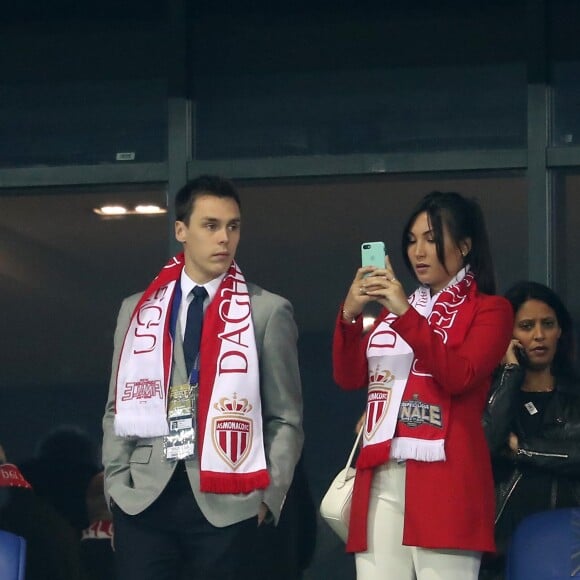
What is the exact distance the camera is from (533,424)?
562cm

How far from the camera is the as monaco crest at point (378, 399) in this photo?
5.07m

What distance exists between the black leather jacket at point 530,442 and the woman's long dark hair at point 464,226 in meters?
0.43

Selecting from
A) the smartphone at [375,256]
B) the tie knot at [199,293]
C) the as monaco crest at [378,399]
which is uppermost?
the smartphone at [375,256]

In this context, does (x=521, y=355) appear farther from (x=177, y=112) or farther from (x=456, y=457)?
(x=177, y=112)

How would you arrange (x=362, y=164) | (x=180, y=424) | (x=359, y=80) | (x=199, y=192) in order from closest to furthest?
(x=180, y=424)
(x=199, y=192)
(x=362, y=164)
(x=359, y=80)

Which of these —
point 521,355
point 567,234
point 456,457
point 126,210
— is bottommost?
point 456,457

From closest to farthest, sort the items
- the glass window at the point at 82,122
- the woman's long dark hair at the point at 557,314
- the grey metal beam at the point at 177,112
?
the woman's long dark hair at the point at 557,314
the grey metal beam at the point at 177,112
the glass window at the point at 82,122

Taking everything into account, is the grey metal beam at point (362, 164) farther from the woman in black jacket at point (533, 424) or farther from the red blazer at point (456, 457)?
the red blazer at point (456, 457)

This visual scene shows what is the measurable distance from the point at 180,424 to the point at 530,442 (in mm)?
1304

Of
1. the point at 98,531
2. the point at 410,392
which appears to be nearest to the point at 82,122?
the point at 98,531

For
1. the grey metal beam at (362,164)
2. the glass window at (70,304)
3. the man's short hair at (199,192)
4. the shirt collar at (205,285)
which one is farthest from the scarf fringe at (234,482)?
the grey metal beam at (362,164)

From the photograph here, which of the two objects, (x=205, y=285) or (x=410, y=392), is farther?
(x=205, y=285)

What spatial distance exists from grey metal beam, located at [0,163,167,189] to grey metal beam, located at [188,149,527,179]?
187 mm

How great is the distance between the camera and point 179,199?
216 inches
